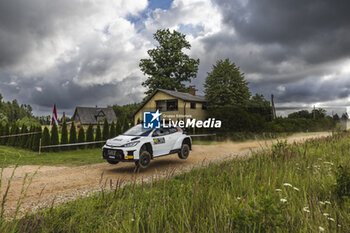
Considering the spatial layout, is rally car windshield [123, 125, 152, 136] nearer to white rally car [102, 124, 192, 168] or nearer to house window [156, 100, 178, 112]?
white rally car [102, 124, 192, 168]

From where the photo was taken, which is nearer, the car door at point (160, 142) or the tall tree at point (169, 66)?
the car door at point (160, 142)

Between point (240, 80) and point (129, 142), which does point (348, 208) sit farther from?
point (240, 80)

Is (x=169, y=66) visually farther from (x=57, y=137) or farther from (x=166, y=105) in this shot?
(x=57, y=137)

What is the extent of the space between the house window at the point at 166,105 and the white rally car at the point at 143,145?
23.5 meters

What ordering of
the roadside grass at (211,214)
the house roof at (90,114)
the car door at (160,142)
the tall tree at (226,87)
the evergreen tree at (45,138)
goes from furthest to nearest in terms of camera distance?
1. the house roof at (90,114)
2. the tall tree at (226,87)
3. the evergreen tree at (45,138)
4. the car door at (160,142)
5. the roadside grass at (211,214)

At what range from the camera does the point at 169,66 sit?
41562 mm

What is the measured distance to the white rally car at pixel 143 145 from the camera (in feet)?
29.6

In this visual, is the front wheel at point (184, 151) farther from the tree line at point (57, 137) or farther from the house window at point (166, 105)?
the house window at point (166, 105)

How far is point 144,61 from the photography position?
138 ft

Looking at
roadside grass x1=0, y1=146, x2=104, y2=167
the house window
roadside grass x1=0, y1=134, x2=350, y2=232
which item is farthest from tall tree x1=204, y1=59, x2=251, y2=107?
roadside grass x1=0, y1=134, x2=350, y2=232

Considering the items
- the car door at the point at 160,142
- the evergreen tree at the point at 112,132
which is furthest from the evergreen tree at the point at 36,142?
the car door at the point at 160,142

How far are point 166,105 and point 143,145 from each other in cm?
2648

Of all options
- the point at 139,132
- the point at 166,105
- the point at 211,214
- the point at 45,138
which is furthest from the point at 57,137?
the point at 211,214

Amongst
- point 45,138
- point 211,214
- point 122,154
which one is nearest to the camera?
point 211,214
